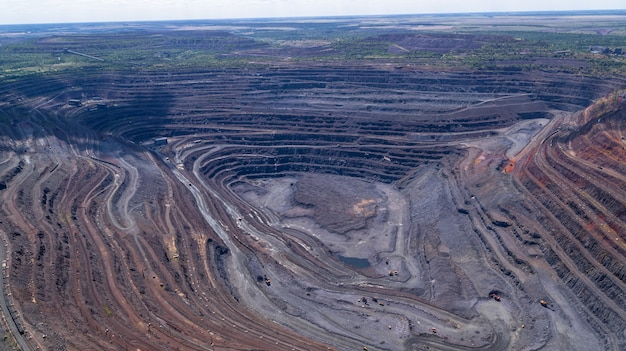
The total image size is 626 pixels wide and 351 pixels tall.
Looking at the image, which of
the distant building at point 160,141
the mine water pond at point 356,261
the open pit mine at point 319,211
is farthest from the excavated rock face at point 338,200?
the distant building at point 160,141

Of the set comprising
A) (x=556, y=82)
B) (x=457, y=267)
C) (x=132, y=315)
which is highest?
(x=556, y=82)

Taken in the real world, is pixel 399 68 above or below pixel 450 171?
above

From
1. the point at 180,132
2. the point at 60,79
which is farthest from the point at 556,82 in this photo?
the point at 60,79

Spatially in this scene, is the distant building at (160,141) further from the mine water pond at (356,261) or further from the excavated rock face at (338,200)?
the mine water pond at (356,261)

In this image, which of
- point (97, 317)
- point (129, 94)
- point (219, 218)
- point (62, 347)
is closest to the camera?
point (62, 347)

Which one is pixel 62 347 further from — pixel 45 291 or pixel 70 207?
pixel 70 207

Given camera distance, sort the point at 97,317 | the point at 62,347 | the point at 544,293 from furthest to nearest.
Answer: the point at 544,293
the point at 97,317
the point at 62,347

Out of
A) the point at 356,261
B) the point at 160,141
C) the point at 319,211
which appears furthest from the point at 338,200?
the point at 160,141

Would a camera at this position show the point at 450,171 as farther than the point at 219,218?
Yes

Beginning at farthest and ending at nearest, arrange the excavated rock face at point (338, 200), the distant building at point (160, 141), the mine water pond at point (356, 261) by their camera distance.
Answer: the distant building at point (160, 141)
the excavated rock face at point (338, 200)
the mine water pond at point (356, 261)
